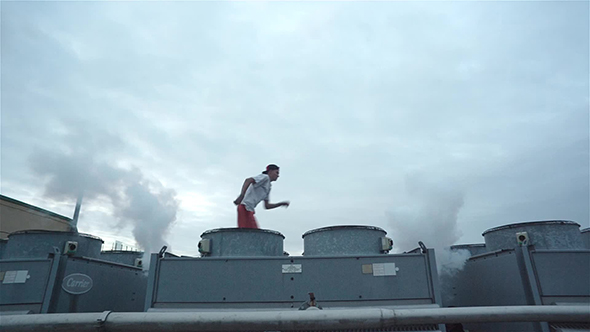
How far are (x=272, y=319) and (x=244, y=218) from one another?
407 cm

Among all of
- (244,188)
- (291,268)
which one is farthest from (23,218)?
(291,268)

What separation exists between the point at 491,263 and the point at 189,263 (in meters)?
4.39

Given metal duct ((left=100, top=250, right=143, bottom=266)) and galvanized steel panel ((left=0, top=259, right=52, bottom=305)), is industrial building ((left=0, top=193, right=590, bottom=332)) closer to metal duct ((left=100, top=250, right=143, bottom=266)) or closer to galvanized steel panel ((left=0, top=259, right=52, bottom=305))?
galvanized steel panel ((left=0, top=259, right=52, bottom=305))

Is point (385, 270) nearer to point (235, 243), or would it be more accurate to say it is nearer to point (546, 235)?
point (235, 243)

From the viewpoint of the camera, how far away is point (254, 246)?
5.16 metres

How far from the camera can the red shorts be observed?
6.00 metres

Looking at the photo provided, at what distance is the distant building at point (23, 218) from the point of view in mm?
14855

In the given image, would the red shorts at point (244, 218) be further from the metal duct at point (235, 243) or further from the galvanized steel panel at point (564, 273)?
the galvanized steel panel at point (564, 273)

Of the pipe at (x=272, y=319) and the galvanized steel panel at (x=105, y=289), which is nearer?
the pipe at (x=272, y=319)

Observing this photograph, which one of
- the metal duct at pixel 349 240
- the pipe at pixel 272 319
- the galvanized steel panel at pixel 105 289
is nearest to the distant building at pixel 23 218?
the galvanized steel panel at pixel 105 289

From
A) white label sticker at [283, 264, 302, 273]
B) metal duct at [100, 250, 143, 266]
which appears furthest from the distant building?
white label sticker at [283, 264, 302, 273]

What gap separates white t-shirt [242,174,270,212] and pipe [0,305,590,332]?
160 inches

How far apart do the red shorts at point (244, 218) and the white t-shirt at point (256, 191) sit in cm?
7

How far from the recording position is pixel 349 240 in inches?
205
